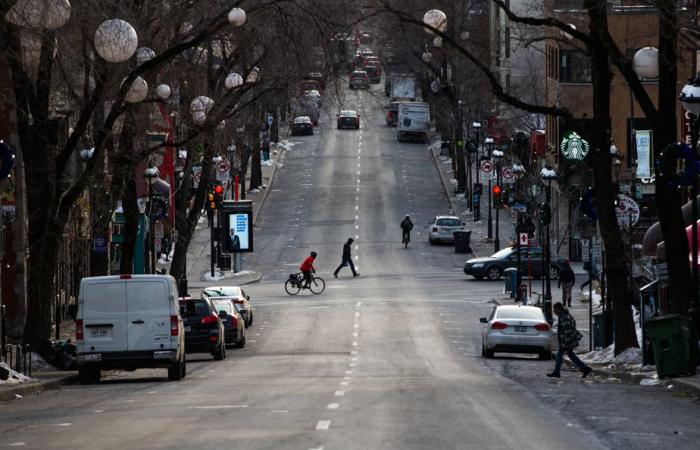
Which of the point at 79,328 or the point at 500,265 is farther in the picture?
the point at 500,265

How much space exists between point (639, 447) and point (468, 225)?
2753 inches

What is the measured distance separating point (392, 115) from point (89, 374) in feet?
326

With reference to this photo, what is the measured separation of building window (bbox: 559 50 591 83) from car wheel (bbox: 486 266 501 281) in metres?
13.7

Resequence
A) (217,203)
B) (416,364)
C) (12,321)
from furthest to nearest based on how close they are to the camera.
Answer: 1. (217,203)
2. (12,321)
3. (416,364)

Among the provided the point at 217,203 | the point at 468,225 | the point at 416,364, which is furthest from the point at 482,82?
the point at 416,364

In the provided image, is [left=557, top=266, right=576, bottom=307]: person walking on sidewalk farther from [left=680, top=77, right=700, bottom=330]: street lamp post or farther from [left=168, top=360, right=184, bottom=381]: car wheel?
[left=168, top=360, right=184, bottom=381]: car wheel

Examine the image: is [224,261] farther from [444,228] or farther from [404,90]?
[404,90]

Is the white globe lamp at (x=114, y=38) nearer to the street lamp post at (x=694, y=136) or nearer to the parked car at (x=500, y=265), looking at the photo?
the street lamp post at (x=694, y=136)

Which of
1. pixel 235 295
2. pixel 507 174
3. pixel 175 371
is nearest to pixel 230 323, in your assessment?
pixel 235 295

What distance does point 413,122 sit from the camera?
4505 inches

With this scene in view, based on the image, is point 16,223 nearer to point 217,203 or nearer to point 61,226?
point 61,226

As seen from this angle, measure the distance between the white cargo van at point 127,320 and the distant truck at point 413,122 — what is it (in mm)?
84486

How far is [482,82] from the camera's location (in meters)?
96.3

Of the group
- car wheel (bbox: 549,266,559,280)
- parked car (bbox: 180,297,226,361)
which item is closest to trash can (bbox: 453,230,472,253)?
car wheel (bbox: 549,266,559,280)
